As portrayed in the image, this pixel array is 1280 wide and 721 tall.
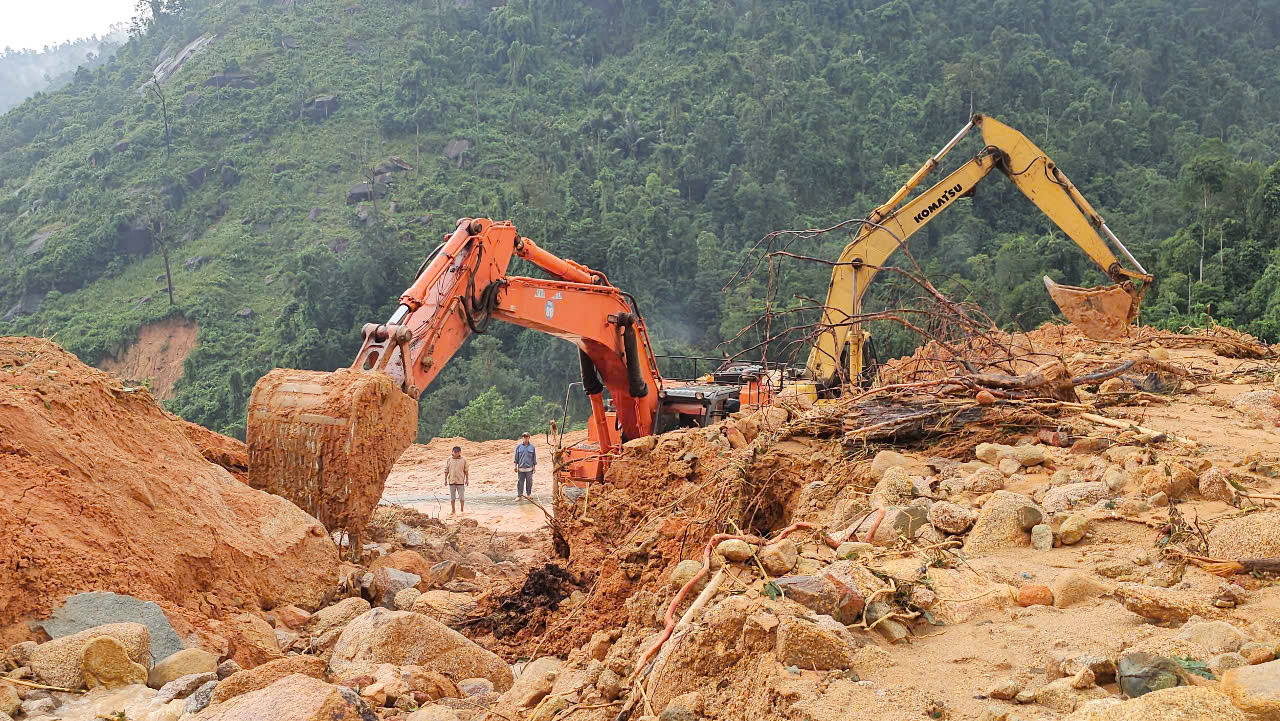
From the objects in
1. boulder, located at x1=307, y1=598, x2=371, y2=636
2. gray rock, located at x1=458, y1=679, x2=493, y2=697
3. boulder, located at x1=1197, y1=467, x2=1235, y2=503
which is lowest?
boulder, located at x1=307, y1=598, x2=371, y2=636

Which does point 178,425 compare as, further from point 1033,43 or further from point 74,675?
point 1033,43

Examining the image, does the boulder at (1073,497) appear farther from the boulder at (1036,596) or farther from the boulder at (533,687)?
the boulder at (533,687)

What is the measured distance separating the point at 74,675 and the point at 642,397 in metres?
6.72

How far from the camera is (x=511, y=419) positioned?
2558 centimetres

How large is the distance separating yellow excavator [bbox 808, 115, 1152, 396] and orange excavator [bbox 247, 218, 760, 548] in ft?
5.56

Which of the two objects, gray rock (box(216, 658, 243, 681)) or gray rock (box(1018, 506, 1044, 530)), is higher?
gray rock (box(1018, 506, 1044, 530))

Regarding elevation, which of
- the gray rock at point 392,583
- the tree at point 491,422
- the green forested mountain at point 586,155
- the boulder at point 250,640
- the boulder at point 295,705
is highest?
the green forested mountain at point 586,155

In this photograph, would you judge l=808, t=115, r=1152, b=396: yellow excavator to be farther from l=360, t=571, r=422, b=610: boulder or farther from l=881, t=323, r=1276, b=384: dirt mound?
l=360, t=571, r=422, b=610: boulder

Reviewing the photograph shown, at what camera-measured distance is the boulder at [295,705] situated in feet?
11.9

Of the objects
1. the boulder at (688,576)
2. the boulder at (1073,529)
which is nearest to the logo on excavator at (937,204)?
the boulder at (1073,529)

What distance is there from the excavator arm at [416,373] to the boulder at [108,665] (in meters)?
2.66

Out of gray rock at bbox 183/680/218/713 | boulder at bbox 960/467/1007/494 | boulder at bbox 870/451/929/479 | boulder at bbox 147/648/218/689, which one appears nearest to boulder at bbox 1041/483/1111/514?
boulder at bbox 960/467/1007/494

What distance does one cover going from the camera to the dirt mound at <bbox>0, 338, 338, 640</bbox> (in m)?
5.24

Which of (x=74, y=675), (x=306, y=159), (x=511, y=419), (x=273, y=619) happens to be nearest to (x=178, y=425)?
(x=273, y=619)
